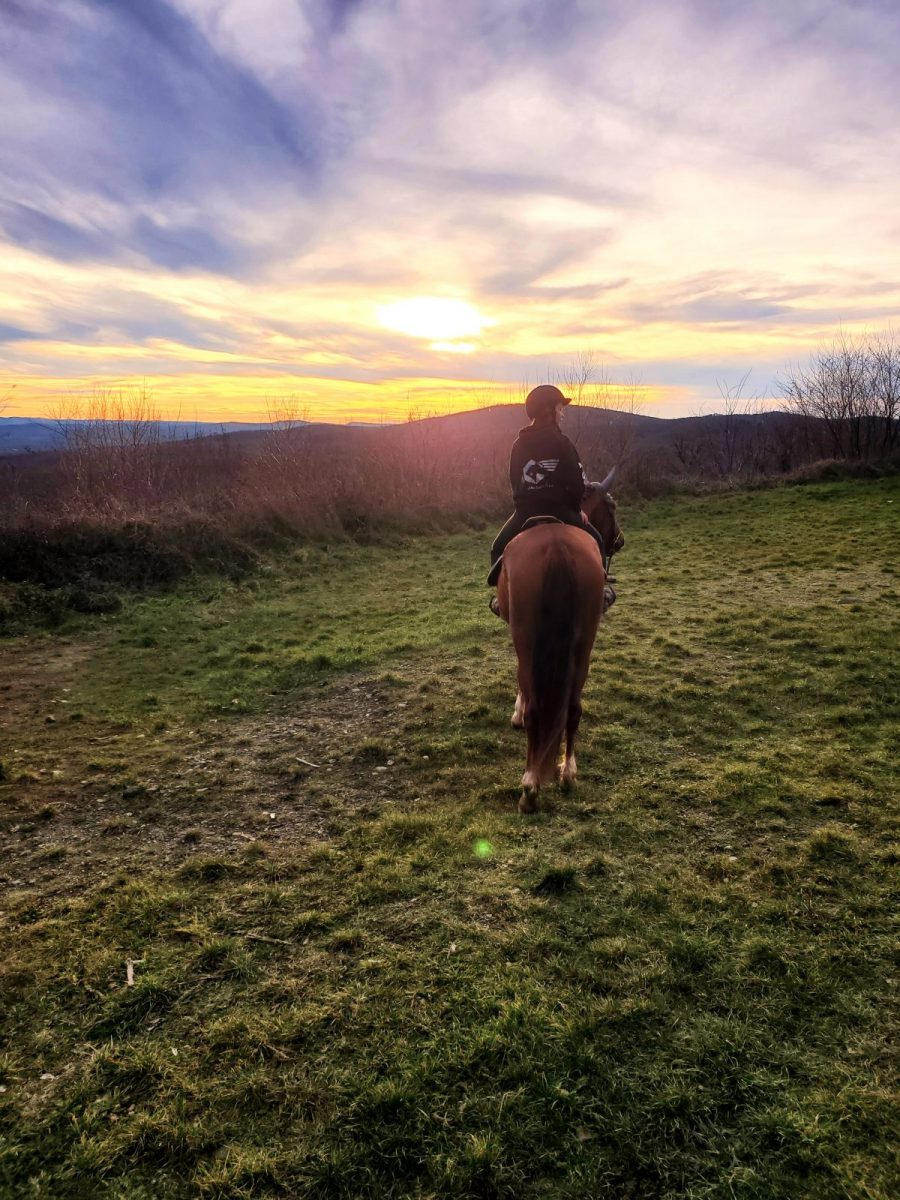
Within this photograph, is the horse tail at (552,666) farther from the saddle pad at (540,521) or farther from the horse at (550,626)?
the saddle pad at (540,521)

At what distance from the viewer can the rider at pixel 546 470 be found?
17.1ft

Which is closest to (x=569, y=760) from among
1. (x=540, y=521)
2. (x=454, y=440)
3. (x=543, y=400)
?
(x=540, y=521)

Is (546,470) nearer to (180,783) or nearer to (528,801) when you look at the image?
(528,801)

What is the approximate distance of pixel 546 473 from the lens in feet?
17.2

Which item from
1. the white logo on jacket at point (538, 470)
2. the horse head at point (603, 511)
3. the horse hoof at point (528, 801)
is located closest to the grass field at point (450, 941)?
the horse hoof at point (528, 801)

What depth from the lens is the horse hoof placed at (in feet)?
15.7

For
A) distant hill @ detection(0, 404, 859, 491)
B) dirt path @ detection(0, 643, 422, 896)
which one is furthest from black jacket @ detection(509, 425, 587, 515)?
distant hill @ detection(0, 404, 859, 491)

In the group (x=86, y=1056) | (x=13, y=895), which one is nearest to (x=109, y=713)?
(x=13, y=895)

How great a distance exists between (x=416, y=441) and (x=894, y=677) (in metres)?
21.1

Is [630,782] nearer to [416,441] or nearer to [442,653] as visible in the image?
[442,653]

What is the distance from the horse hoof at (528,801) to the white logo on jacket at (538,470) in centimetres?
247

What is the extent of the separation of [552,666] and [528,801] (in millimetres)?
1182

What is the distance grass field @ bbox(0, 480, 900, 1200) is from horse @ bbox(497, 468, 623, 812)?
754mm

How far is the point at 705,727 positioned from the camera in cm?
645
